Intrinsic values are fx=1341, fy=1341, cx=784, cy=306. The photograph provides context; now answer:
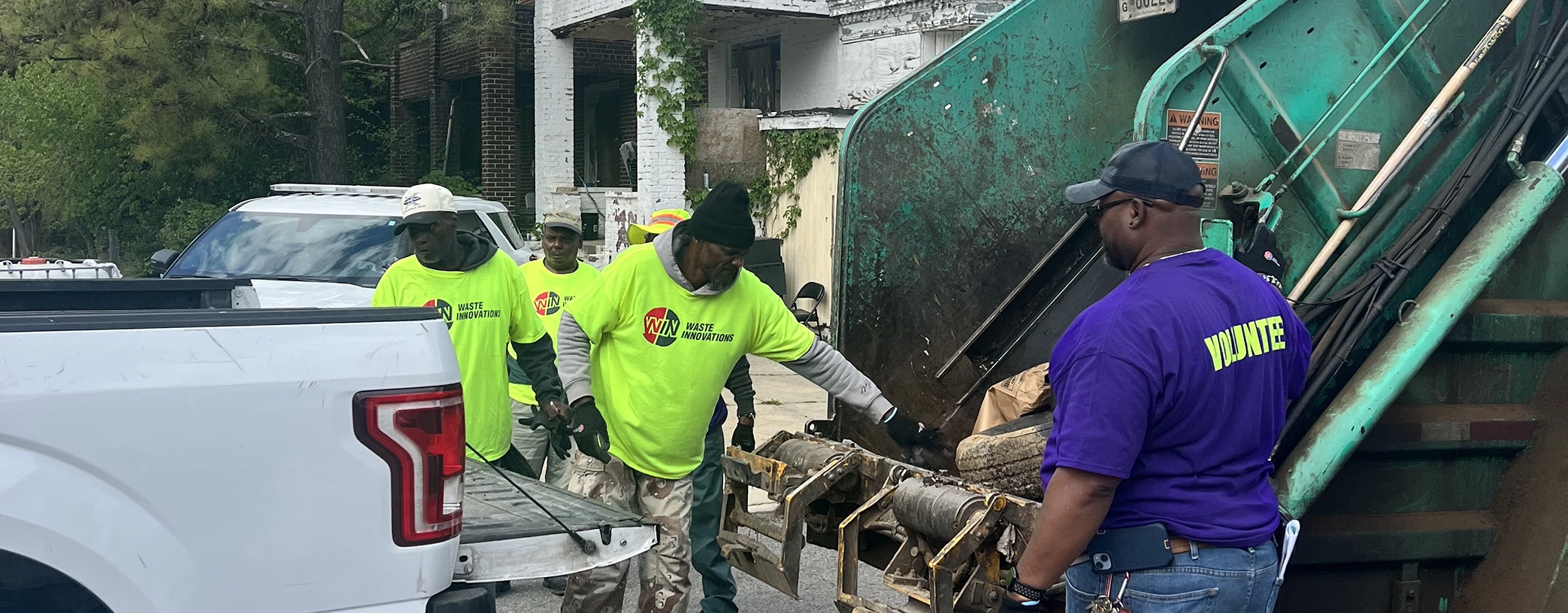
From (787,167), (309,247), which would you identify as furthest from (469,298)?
(787,167)

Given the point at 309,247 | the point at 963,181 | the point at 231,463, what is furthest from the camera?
the point at 309,247

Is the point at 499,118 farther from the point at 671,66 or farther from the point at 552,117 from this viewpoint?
the point at 671,66

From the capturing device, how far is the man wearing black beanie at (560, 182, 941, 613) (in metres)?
4.18

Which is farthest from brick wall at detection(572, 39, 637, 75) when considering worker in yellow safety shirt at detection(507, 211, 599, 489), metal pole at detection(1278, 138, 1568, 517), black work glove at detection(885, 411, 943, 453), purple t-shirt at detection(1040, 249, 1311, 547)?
purple t-shirt at detection(1040, 249, 1311, 547)

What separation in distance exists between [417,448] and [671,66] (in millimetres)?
12601

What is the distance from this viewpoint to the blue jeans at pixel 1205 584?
2512 mm

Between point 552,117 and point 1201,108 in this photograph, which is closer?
point 1201,108

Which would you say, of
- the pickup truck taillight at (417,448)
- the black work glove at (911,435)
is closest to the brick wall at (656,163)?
the black work glove at (911,435)

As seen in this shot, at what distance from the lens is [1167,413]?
2465 millimetres

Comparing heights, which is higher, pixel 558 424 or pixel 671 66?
pixel 671 66

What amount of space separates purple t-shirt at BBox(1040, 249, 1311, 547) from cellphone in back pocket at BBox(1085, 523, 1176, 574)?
19mm

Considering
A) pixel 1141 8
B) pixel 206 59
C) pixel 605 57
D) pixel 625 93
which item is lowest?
pixel 1141 8

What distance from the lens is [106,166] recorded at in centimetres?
1970

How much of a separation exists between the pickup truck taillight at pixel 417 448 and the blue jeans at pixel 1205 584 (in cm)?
127
